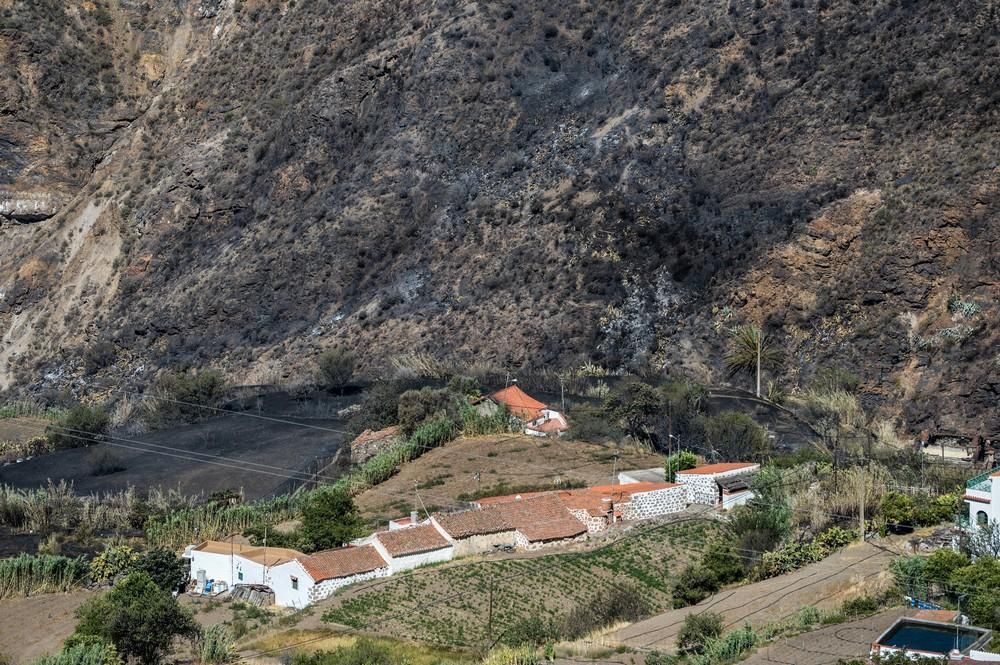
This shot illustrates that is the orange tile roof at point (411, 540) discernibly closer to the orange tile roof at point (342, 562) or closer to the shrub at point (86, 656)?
the orange tile roof at point (342, 562)

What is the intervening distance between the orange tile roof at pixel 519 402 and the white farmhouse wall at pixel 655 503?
1122 centimetres

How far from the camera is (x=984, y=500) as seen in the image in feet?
102

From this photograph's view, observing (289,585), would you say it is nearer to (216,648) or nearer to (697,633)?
(216,648)

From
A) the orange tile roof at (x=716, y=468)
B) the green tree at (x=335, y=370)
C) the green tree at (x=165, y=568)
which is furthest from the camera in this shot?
the green tree at (x=335, y=370)

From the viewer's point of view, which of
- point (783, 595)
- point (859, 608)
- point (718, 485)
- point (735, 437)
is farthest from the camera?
point (735, 437)

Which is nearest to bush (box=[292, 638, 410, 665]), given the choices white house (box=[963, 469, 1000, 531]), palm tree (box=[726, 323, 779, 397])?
white house (box=[963, 469, 1000, 531])

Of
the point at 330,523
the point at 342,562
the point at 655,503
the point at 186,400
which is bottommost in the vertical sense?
the point at 186,400

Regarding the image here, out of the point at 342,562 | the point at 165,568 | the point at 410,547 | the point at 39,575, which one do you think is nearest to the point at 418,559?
the point at 410,547

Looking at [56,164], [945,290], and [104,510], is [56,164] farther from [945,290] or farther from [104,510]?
[945,290]

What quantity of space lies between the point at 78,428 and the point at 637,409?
940 inches

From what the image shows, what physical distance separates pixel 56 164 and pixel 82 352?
19.0m

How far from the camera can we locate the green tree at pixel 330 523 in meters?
38.5

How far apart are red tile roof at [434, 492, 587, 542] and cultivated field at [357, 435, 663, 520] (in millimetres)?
3506

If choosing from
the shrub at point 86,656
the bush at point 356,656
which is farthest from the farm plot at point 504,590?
the shrub at point 86,656
